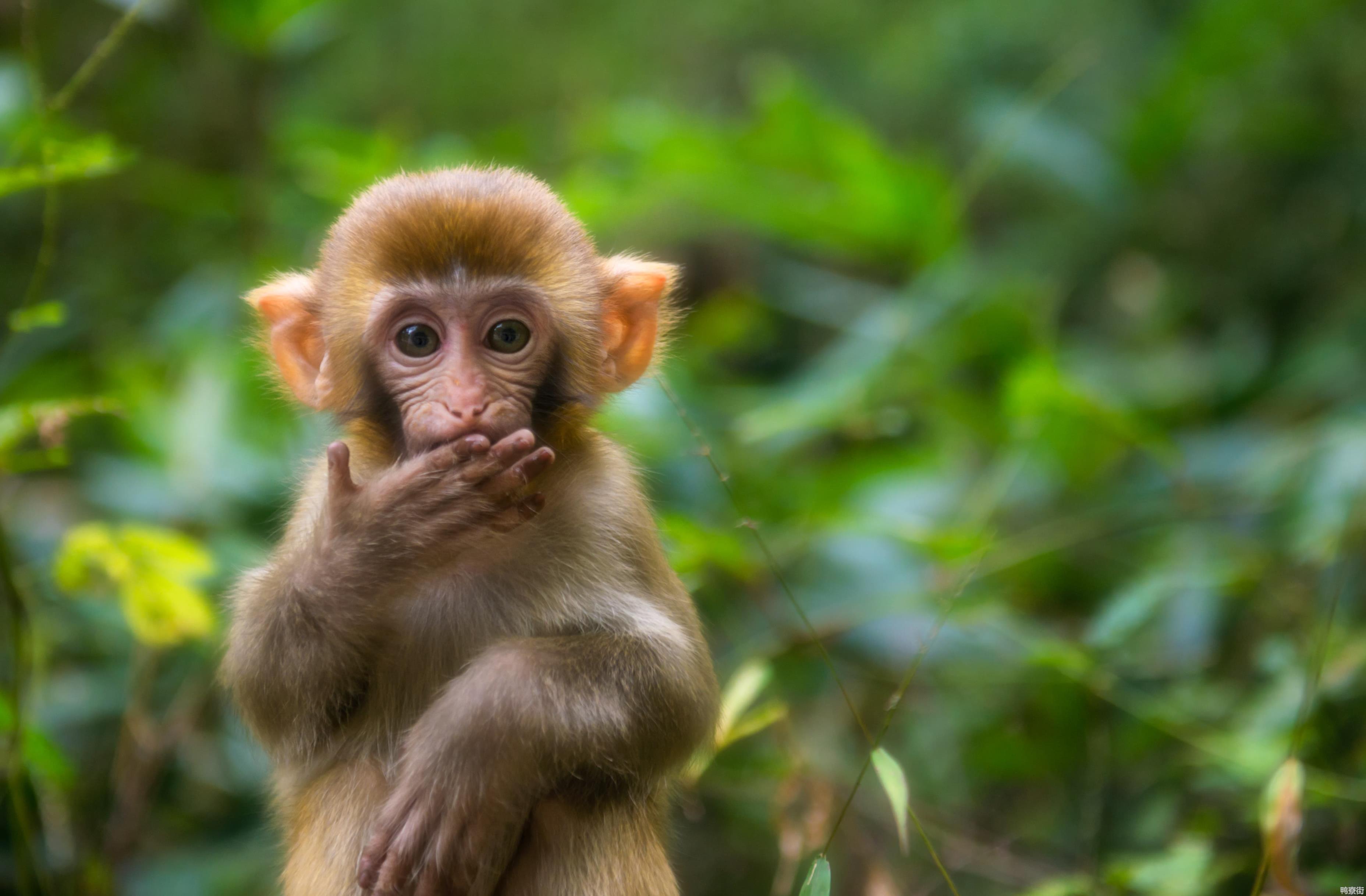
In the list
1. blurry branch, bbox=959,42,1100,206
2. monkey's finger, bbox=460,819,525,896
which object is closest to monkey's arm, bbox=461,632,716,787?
monkey's finger, bbox=460,819,525,896

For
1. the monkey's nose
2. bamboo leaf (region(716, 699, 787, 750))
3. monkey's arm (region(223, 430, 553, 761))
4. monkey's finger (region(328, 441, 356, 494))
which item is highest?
the monkey's nose

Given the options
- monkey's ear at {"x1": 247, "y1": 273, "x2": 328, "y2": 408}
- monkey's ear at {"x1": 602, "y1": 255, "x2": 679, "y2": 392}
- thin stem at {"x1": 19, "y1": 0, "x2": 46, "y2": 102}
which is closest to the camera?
thin stem at {"x1": 19, "y1": 0, "x2": 46, "y2": 102}

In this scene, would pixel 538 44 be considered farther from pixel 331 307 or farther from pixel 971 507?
pixel 331 307

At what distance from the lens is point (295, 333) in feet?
10.3

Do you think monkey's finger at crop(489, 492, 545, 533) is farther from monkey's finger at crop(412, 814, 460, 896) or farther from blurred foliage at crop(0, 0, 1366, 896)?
blurred foliage at crop(0, 0, 1366, 896)

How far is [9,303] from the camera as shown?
24.6 ft

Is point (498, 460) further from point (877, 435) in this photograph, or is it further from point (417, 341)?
point (877, 435)

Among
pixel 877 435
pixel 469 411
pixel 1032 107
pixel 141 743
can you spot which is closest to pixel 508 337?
pixel 469 411

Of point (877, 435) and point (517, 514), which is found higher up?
point (517, 514)

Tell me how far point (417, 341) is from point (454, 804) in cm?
99

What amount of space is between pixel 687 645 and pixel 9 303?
622 cm

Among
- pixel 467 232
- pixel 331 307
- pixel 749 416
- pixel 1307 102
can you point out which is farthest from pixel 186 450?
pixel 1307 102

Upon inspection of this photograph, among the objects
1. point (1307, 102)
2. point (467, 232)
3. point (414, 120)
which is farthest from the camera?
point (414, 120)

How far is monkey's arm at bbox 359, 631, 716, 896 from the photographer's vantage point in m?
2.51
